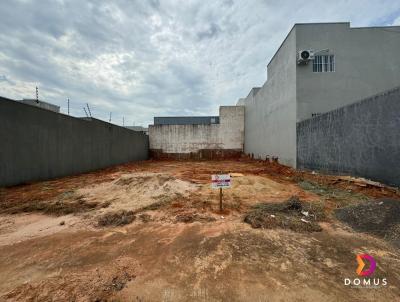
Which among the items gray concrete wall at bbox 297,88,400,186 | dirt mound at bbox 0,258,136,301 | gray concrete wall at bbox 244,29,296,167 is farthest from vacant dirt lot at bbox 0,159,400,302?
gray concrete wall at bbox 244,29,296,167

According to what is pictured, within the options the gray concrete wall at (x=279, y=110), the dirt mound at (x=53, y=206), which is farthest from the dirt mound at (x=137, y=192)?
the gray concrete wall at (x=279, y=110)

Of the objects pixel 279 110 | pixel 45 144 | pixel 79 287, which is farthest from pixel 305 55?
pixel 45 144

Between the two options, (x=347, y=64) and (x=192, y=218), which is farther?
(x=347, y=64)

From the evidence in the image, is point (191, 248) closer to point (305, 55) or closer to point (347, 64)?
point (305, 55)

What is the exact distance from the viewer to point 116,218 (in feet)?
13.6

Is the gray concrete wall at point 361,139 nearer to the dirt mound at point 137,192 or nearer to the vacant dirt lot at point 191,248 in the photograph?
the vacant dirt lot at point 191,248

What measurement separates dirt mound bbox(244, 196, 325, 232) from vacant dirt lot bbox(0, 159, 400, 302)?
0.02m

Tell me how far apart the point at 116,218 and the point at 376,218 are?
16.0ft

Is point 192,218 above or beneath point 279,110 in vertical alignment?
beneath

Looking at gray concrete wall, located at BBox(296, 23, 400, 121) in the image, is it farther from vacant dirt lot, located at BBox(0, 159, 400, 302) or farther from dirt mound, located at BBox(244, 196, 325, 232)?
dirt mound, located at BBox(244, 196, 325, 232)

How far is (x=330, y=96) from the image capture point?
33.6 ft

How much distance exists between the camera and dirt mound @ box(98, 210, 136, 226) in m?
3.96

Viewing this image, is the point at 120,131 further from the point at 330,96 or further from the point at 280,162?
the point at 330,96

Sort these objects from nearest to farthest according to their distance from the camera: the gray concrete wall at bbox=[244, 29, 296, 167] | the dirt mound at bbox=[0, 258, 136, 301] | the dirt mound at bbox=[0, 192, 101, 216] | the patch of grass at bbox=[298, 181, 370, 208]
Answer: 1. the dirt mound at bbox=[0, 258, 136, 301]
2. the dirt mound at bbox=[0, 192, 101, 216]
3. the patch of grass at bbox=[298, 181, 370, 208]
4. the gray concrete wall at bbox=[244, 29, 296, 167]
